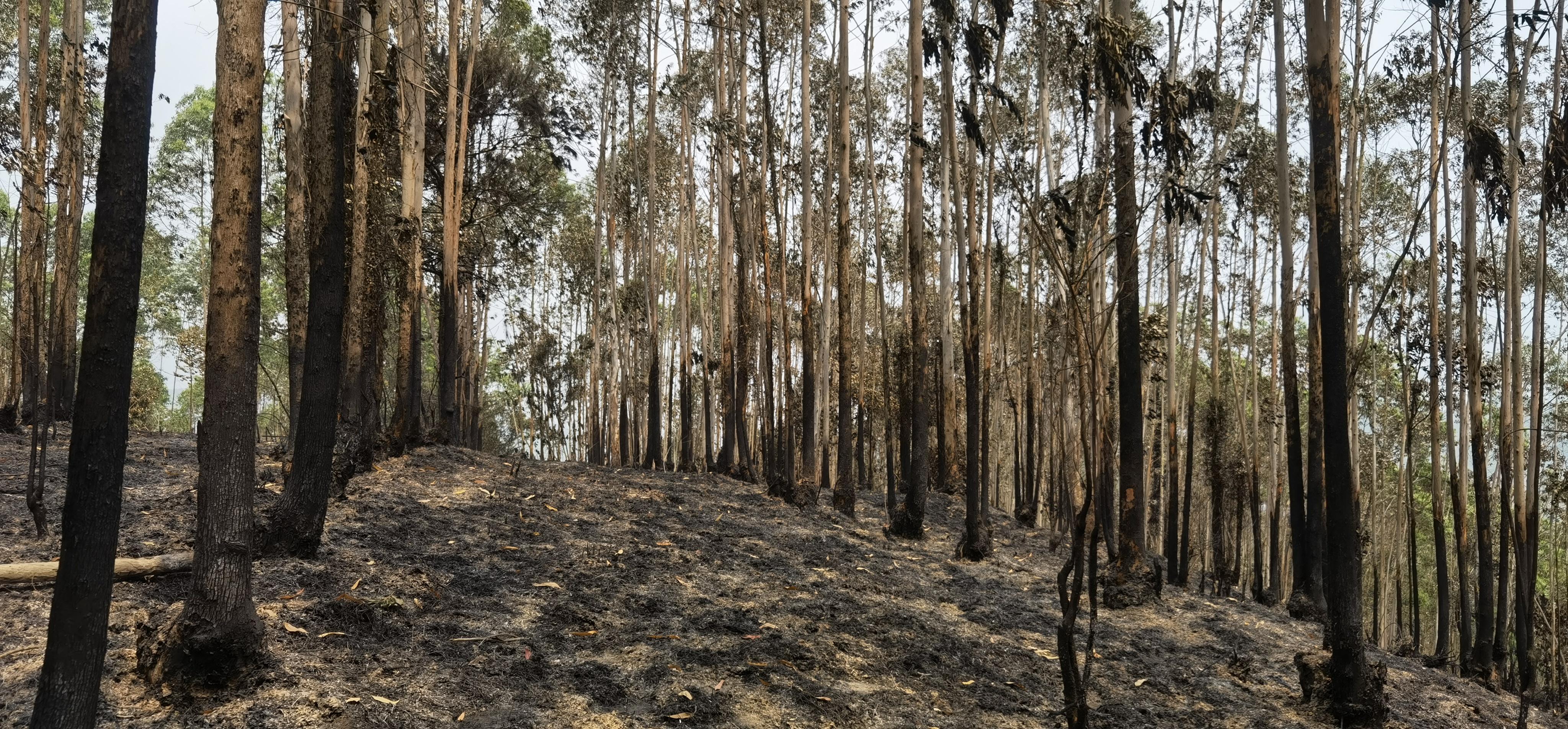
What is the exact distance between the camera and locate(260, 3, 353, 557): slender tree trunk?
5.53m

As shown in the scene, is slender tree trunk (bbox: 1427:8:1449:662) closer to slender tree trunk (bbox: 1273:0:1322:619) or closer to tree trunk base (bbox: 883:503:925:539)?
slender tree trunk (bbox: 1273:0:1322:619)

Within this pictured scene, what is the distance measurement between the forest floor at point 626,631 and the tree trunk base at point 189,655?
0.24 feet

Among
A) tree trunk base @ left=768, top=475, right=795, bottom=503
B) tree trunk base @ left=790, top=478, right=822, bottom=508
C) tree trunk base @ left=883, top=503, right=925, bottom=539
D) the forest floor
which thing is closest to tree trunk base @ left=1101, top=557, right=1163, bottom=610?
the forest floor

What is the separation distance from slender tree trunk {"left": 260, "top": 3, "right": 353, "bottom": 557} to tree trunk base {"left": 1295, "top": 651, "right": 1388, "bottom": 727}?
6.72 meters

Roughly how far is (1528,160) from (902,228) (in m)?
12.3

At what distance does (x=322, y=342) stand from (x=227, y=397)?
169 cm

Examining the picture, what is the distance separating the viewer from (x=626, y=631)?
18.8ft

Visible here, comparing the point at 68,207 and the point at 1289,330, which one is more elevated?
the point at 68,207

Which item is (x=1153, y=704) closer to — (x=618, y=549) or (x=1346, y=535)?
(x=1346, y=535)

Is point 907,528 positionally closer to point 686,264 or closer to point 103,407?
point 103,407

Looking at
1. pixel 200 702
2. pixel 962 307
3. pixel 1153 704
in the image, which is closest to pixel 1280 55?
pixel 962 307

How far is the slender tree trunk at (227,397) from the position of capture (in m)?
3.93

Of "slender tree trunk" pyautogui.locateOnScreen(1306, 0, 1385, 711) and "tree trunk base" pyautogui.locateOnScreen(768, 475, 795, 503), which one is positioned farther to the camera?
"tree trunk base" pyautogui.locateOnScreen(768, 475, 795, 503)

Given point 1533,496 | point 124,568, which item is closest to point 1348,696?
point 1533,496
